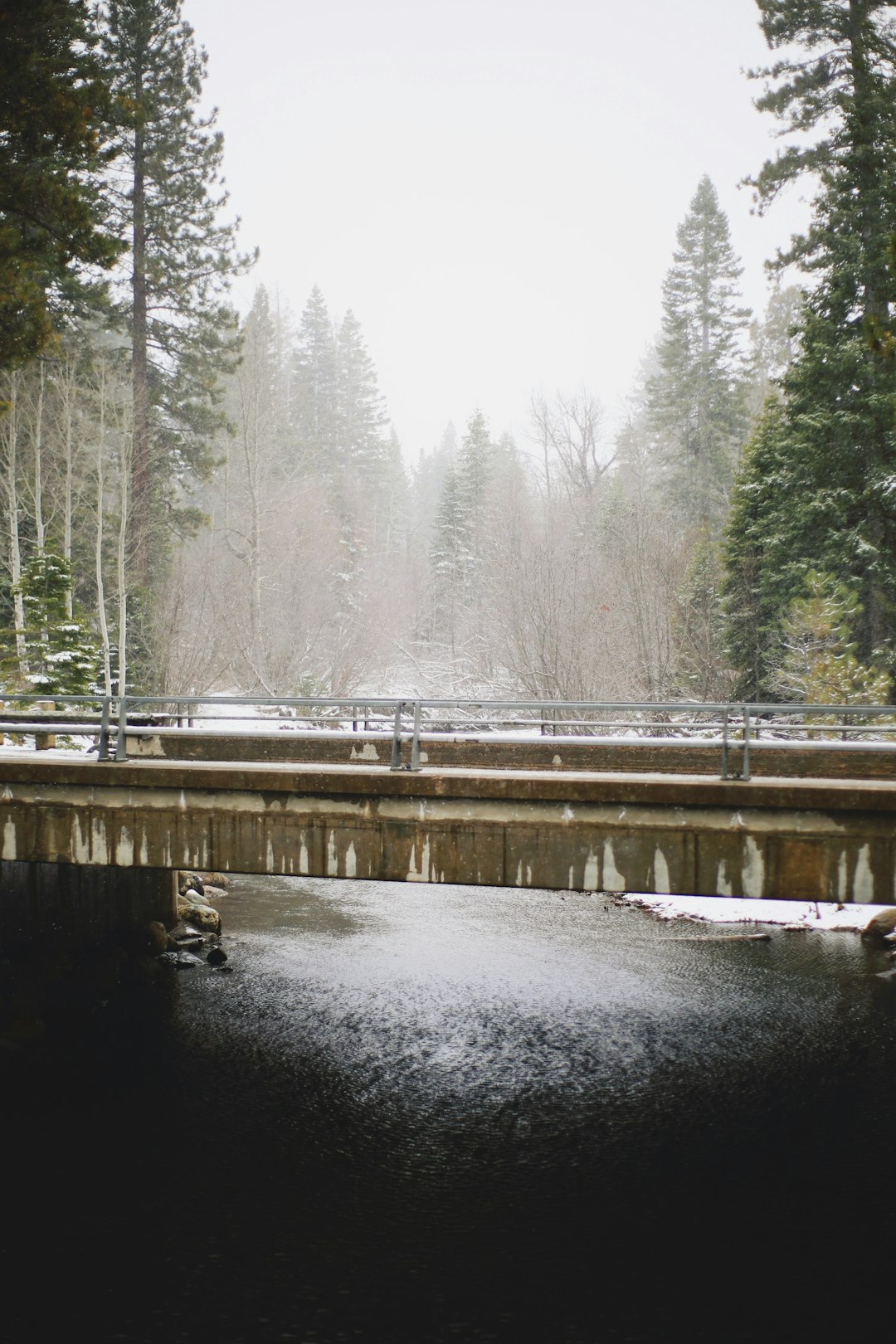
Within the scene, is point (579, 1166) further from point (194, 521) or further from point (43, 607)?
point (194, 521)

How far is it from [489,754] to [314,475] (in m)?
39.7

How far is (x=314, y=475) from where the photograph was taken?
2015 inches

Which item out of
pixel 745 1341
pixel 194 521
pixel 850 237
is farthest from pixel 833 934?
pixel 194 521

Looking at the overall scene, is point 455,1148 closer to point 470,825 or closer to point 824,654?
point 470,825

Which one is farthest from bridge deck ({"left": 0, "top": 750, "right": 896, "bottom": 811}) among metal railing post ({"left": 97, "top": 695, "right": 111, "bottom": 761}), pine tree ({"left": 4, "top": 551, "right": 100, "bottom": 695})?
pine tree ({"left": 4, "top": 551, "right": 100, "bottom": 695})

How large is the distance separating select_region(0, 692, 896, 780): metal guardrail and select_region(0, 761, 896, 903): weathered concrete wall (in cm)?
42

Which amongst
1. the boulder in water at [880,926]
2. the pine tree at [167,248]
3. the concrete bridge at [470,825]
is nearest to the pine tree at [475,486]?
the pine tree at [167,248]

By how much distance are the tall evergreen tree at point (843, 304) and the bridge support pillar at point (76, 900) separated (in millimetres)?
16711

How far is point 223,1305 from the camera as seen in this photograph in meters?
7.46

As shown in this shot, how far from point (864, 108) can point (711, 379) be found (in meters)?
21.9

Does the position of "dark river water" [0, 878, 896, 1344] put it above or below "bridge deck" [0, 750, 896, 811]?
below

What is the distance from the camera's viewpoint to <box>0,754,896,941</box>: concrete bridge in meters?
7.89

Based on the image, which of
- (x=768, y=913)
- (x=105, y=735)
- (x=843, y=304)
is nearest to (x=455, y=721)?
(x=105, y=735)

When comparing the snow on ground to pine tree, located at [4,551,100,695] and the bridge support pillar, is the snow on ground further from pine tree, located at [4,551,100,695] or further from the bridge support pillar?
pine tree, located at [4,551,100,695]
